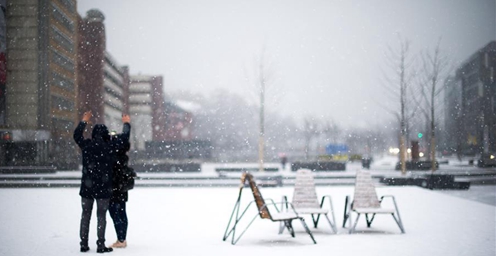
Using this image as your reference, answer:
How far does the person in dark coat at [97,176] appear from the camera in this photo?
7.43 m

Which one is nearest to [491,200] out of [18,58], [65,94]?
[18,58]

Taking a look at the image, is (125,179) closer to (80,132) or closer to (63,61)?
(80,132)

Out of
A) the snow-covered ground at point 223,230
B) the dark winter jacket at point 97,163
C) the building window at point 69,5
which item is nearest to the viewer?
the dark winter jacket at point 97,163

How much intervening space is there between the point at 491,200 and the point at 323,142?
95.9 meters

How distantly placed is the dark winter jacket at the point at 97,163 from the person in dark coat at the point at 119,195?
0.16 metres

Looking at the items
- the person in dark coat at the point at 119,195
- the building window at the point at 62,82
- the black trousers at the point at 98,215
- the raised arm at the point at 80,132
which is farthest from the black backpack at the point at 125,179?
the building window at the point at 62,82

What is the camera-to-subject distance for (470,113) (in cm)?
9050

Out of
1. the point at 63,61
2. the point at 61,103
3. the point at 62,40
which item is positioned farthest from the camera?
the point at 63,61

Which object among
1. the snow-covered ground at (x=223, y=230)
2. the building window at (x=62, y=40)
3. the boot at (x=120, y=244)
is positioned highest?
the building window at (x=62, y=40)

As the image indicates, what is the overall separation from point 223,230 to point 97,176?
3.47 m

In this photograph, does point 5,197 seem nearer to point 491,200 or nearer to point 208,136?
point 491,200

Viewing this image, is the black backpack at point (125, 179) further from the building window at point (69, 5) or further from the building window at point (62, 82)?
the building window at point (69, 5)

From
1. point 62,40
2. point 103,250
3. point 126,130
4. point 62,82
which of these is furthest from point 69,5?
point 103,250

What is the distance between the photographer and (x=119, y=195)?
7.89m
